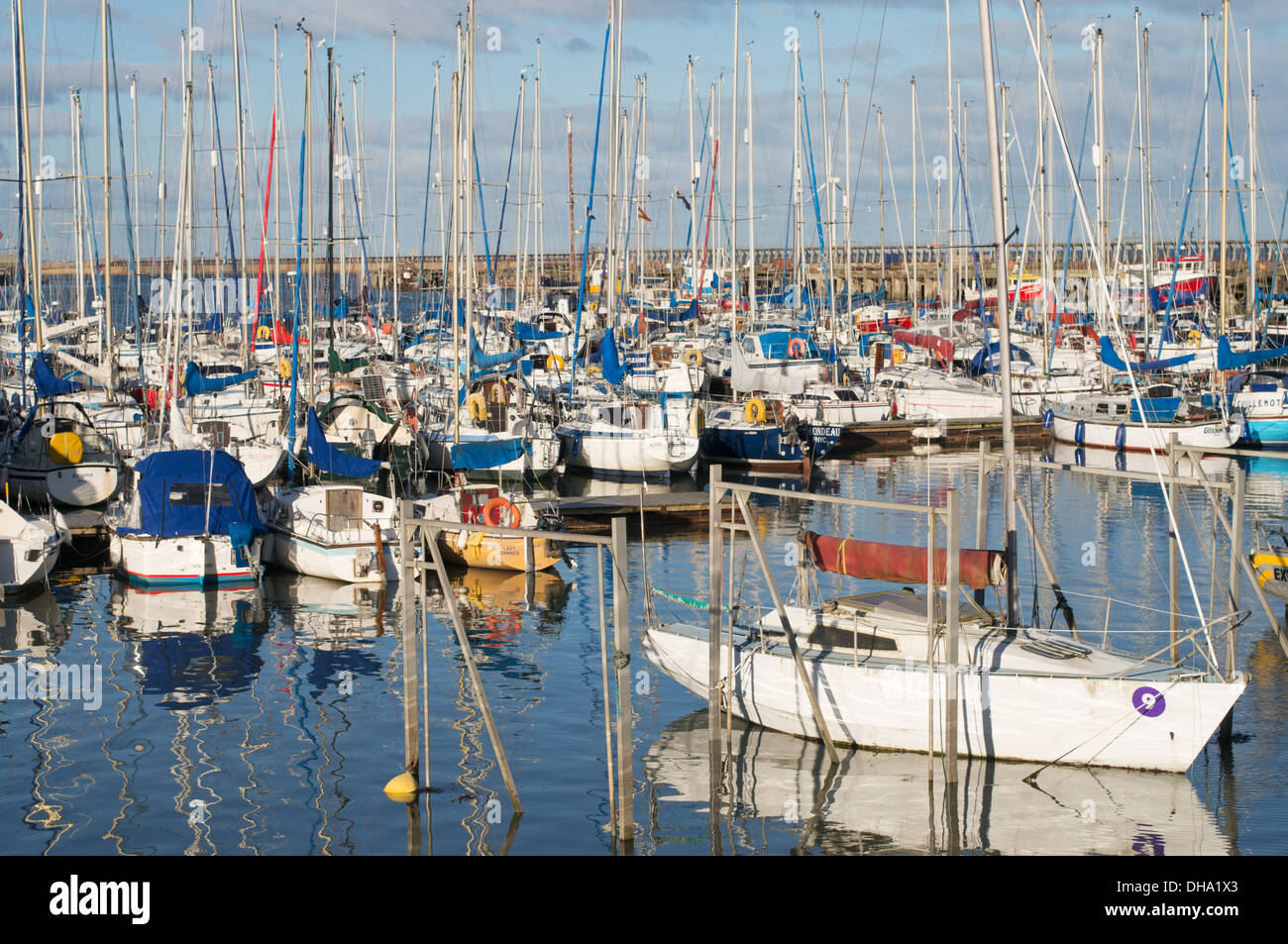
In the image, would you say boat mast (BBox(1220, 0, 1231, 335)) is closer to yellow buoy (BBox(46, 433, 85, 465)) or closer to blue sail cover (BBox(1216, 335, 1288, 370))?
blue sail cover (BBox(1216, 335, 1288, 370))

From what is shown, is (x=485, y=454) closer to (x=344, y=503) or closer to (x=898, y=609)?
(x=344, y=503)

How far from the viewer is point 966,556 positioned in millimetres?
18062

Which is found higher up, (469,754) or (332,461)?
(332,461)

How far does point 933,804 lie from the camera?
Result: 16734 mm

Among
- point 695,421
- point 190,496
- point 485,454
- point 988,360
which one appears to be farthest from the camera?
point 988,360

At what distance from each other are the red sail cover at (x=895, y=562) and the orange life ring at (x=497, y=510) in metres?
11.7

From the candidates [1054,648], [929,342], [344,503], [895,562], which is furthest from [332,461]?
[929,342]

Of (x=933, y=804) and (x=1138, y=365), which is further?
(x=1138, y=365)

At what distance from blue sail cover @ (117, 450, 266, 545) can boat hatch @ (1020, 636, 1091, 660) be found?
16.9 meters

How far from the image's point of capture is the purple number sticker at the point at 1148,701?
1691 centimetres

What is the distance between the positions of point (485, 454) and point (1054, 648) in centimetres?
2047

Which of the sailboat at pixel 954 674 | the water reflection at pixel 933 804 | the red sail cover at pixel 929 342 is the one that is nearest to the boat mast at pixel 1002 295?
the sailboat at pixel 954 674
